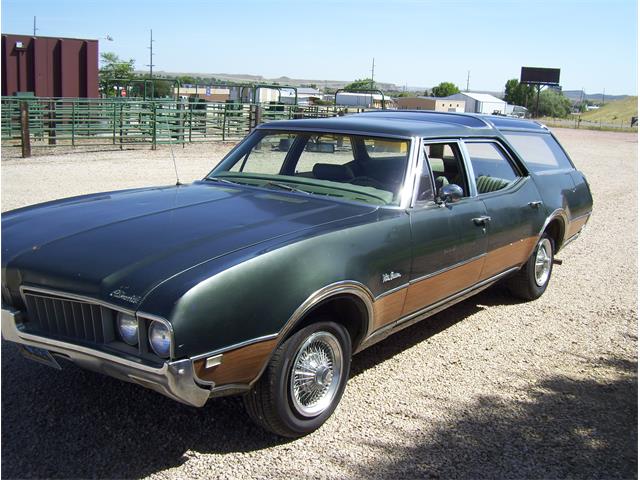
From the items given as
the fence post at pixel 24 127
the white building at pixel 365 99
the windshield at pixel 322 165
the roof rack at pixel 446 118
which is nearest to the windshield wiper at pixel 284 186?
the windshield at pixel 322 165

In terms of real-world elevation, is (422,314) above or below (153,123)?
below

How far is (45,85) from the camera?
23.1m

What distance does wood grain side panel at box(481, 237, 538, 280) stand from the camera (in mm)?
5164

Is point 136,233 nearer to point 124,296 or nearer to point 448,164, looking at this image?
point 124,296

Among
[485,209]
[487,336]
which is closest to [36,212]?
[485,209]

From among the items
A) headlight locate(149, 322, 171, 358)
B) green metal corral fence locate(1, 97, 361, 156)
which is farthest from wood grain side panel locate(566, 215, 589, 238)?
green metal corral fence locate(1, 97, 361, 156)

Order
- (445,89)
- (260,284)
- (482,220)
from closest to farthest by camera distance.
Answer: (260,284), (482,220), (445,89)

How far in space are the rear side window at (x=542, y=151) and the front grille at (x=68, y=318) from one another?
15.4 feet

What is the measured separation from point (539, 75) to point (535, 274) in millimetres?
88627

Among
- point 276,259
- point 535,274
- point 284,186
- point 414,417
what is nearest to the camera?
point 276,259

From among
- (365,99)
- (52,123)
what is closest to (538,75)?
(365,99)

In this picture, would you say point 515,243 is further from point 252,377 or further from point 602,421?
point 252,377

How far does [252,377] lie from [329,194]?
1.65 m

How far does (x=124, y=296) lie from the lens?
297 cm
